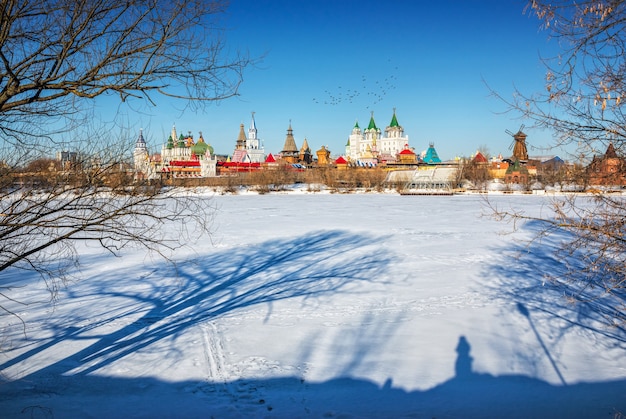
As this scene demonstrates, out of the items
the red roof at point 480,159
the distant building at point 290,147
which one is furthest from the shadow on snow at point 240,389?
the distant building at point 290,147

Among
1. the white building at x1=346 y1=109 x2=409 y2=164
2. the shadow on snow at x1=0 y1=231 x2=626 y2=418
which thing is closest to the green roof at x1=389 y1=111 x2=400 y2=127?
the white building at x1=346 y1=109 x2=409 y2=164

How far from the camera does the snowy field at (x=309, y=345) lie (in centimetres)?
441

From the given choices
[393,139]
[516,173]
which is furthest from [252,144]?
[516,173]

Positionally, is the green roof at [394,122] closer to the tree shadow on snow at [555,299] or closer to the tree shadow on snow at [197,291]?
the tree shadow on snow at [197,291]

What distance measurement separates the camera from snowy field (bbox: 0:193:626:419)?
14.5ft

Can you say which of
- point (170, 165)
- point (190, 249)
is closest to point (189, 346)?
point (170, 165)

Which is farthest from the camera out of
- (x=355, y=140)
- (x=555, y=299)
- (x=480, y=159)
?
(x=355, y=140)

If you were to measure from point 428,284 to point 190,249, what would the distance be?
7.08m

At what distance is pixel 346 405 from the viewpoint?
4395 mm

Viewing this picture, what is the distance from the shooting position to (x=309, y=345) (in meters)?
5.73

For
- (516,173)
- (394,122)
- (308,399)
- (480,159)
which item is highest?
(394,122)

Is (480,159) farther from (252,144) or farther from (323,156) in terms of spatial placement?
(252,144)

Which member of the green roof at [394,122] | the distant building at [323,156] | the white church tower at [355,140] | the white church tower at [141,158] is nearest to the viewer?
the white church tower at [141,158]

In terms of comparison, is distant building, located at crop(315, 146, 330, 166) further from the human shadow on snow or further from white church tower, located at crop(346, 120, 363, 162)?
the human shadow on snow
